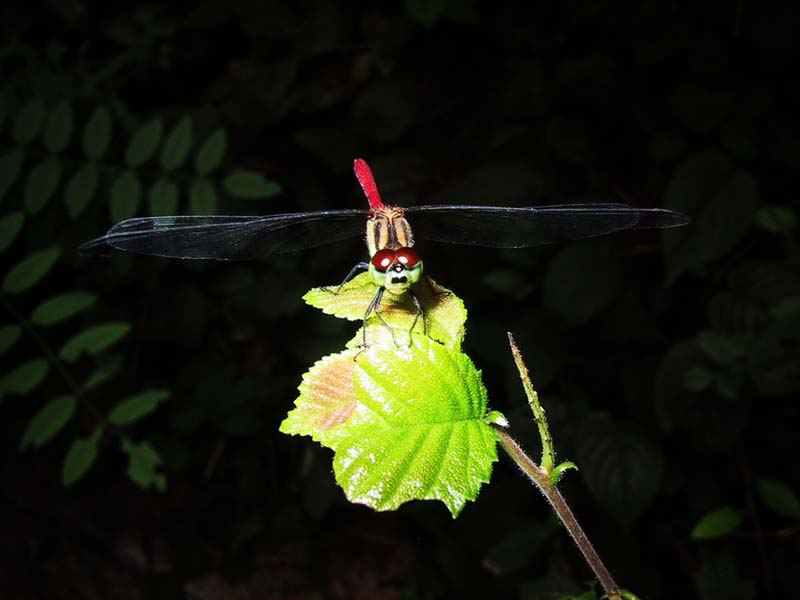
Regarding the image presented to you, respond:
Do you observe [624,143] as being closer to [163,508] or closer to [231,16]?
[231,16]

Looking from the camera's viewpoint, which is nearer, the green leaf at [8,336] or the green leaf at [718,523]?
the green leaf at [8,336]

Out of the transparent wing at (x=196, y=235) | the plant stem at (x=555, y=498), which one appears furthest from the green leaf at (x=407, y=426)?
the transparent wing at (x=196, y=235)

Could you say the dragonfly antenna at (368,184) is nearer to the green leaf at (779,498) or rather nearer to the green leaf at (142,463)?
the green leaf at (142,463)

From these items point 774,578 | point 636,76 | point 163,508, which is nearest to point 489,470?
point 774,578

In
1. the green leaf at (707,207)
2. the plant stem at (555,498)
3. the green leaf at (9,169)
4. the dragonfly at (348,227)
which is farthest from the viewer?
the green leaf at (707,207)

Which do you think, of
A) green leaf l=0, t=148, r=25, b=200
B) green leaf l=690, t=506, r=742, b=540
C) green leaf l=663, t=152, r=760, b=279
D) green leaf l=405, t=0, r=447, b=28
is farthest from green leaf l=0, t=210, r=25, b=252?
green leaf l=690, t=506, r=742, b=540

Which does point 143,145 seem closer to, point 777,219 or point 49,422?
point 49,422

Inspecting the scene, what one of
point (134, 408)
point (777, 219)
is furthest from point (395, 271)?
point (777, 219)

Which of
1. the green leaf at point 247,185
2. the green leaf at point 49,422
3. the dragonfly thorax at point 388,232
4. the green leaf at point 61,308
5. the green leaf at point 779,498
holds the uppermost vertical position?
the dragonfly thorax at point 388,232
